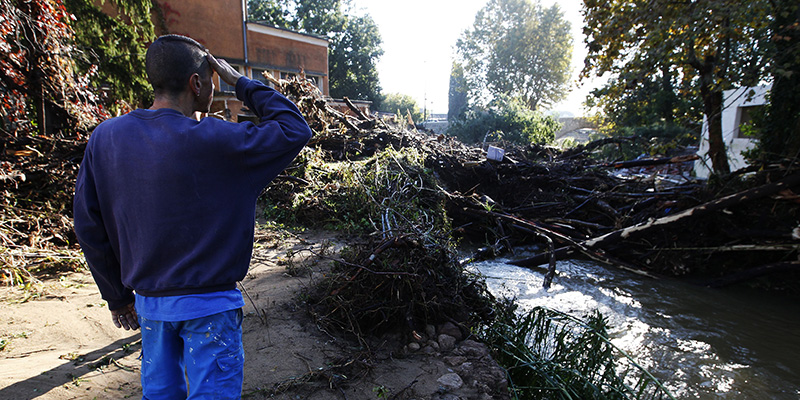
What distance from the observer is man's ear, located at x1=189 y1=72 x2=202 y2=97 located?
1.64 m

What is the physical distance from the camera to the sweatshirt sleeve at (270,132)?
1617 mm

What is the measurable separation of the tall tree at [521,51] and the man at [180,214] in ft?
117

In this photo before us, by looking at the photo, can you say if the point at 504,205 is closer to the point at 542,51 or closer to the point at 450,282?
the point at 450,282

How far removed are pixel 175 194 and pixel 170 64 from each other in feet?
1.74

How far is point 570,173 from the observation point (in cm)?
959

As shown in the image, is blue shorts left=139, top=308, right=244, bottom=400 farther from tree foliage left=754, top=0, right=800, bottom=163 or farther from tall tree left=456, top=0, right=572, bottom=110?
tall tree left=456, top=0, right=572, bottom=110

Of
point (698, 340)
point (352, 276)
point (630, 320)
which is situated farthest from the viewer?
point (630, 320)

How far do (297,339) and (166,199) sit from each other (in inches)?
73.9

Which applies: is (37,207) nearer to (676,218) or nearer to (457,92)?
(676,218)

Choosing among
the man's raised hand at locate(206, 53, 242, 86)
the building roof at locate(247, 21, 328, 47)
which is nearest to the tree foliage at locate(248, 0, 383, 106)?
the building roof at locate(247, 21, 328, 47)

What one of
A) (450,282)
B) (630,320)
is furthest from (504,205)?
(450,282)

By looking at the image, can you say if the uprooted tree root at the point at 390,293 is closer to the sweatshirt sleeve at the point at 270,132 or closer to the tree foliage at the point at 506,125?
the sweatshirt sleeve at the point at 270,132

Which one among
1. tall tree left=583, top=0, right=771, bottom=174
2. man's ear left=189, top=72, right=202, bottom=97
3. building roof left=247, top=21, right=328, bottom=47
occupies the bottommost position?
man's ear left=189, top=72, right=202, bottom=97

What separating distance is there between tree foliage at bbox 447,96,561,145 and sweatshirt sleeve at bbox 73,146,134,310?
18916 millimetres
